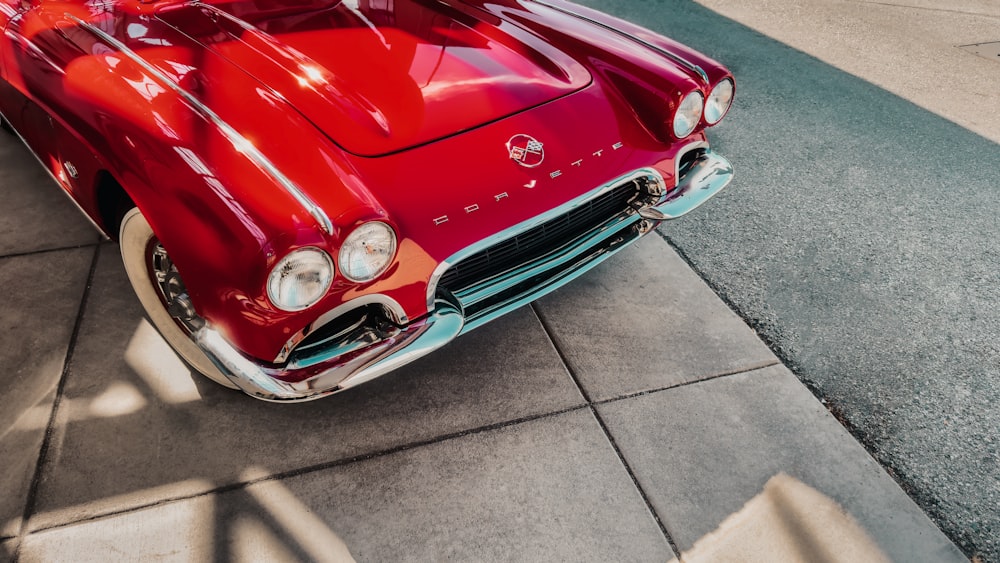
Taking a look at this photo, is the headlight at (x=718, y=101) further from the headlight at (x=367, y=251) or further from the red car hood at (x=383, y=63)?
the headlight at (x=367, y=251)

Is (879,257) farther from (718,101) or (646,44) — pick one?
(646,44)

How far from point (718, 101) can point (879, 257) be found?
1.24m

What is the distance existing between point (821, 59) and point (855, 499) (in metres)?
3.92

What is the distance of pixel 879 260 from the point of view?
299 centimetres

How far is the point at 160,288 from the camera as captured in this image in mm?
2172

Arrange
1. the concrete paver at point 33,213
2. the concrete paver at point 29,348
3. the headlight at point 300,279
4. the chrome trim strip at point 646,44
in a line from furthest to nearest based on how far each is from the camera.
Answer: the concrete paver at point 33,213 → the chrome trim strip at point 646,44 → the concrete paver at point 29,348 → the headlight at point 300,279

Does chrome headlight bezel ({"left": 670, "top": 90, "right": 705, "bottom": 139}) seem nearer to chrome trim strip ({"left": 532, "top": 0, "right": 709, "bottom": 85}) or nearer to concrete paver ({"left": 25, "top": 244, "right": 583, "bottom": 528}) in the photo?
chrome trim strip ({"left": 532, "top": 0, "right": 709, "bottom": 85})

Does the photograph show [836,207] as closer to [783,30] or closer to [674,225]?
[674,225]

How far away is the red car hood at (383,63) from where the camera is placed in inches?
76.0

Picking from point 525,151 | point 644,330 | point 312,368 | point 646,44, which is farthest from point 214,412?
point 646,44

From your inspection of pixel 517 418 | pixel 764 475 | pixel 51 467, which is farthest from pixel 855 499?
pixel 51 467

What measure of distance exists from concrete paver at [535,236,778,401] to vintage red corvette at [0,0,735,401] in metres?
0.38

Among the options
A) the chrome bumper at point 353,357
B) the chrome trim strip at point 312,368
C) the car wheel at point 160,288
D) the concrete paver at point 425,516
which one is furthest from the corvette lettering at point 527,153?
the car wheel at point 160,288

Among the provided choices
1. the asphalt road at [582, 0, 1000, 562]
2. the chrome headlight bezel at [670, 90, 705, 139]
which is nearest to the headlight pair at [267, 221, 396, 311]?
the chrome headlight bezel at [670, 90, 705, 139]
